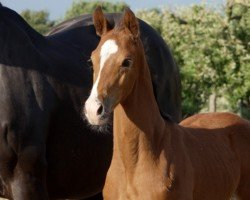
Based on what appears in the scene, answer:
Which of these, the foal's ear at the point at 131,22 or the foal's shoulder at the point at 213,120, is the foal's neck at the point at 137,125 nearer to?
the foal's ear at the point at 131,22

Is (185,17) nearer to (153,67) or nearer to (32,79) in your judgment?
(153,67)

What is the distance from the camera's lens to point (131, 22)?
3900mm

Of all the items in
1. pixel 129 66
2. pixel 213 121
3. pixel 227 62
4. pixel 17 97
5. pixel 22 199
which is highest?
pixel 129 66

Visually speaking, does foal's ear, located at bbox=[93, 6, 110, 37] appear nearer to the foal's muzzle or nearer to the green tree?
the foal's muzzle

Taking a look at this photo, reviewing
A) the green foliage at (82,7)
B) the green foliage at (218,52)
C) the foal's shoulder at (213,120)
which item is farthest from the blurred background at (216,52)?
the green foliage at (82,7)

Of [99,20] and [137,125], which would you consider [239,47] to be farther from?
[137,125]

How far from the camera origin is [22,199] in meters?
4.45

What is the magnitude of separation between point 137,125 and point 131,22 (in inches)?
22.7

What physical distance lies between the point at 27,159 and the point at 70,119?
21.4 inches

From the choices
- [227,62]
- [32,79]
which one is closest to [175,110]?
[32,79]

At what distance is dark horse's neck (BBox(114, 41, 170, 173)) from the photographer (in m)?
3.97

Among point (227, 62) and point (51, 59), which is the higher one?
point (51, 59)

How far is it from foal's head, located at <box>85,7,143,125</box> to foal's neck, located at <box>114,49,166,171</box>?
0.10 m

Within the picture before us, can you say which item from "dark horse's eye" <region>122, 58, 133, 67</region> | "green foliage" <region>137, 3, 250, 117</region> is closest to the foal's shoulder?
"dark horse's eye" <region>122, 58, 133, 67</region>
